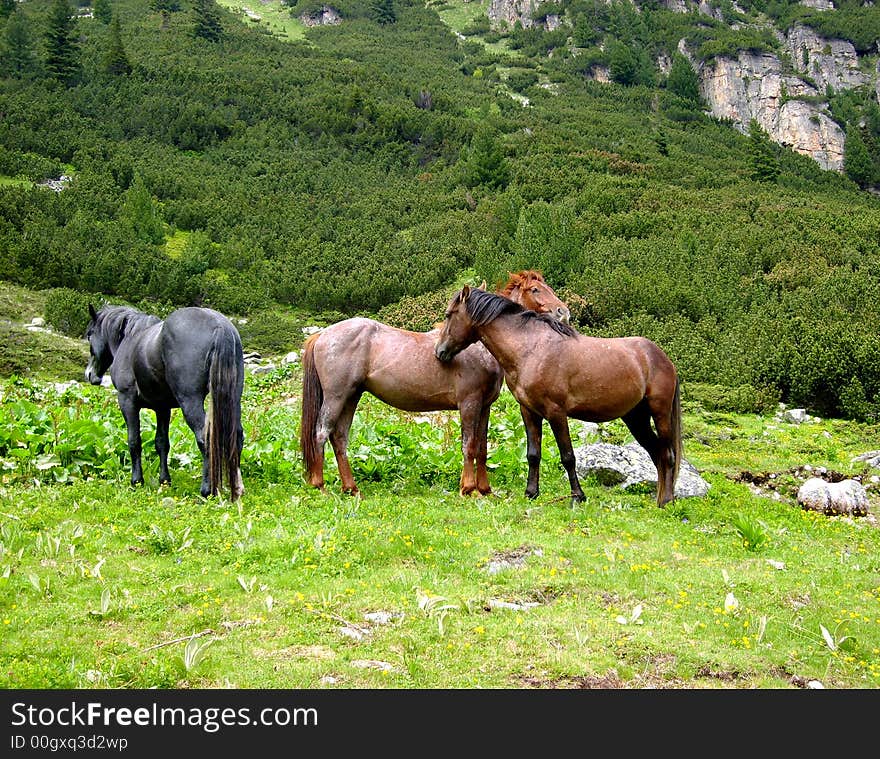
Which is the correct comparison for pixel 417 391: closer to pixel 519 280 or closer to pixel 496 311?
pixel 496 311

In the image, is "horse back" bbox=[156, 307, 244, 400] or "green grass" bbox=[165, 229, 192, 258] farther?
"green grass" bbox=[165, 229, 192, 258]

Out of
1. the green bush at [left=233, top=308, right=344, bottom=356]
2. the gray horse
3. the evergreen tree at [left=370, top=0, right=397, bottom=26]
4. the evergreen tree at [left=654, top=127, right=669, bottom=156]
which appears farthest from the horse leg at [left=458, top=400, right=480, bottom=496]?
the evergreen tree at [left=370, top=0, right=397, bottom=26]

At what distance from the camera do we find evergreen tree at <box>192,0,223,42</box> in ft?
199

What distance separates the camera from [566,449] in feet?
25.5

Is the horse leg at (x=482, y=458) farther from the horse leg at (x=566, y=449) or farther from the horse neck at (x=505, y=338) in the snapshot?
the horse leg at (x=566, y=449)

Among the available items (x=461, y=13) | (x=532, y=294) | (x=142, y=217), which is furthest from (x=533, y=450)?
(x=461, y=13)

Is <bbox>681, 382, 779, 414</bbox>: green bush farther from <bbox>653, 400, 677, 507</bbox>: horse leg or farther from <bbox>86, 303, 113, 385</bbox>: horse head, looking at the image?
<bbox>86, 303, 113, 385</bbox>: horse head

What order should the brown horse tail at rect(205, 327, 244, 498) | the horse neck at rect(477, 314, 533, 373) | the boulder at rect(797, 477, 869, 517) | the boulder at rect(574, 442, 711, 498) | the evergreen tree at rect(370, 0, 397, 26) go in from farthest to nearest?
the evergreen tree at rect(370, 0, 397, 26) → the boulder at rect(574, 442, 711, 498) → the boulder at rect(797, 477, 869, 517) → the horse neck at rect(477, 314, 533, 373) → the brown horse tail at rect(205, 327, 244, 498)

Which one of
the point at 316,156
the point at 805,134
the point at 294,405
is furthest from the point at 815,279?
the point at 805,134

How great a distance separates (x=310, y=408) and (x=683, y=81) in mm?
75124

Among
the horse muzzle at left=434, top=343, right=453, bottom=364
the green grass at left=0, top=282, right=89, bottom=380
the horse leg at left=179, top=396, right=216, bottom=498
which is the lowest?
the green grass at left=0, top=282, right=89, bottom=380

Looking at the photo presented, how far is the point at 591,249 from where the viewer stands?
25938 millimetres

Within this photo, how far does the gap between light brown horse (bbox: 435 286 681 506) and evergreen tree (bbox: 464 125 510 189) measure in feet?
98.3
